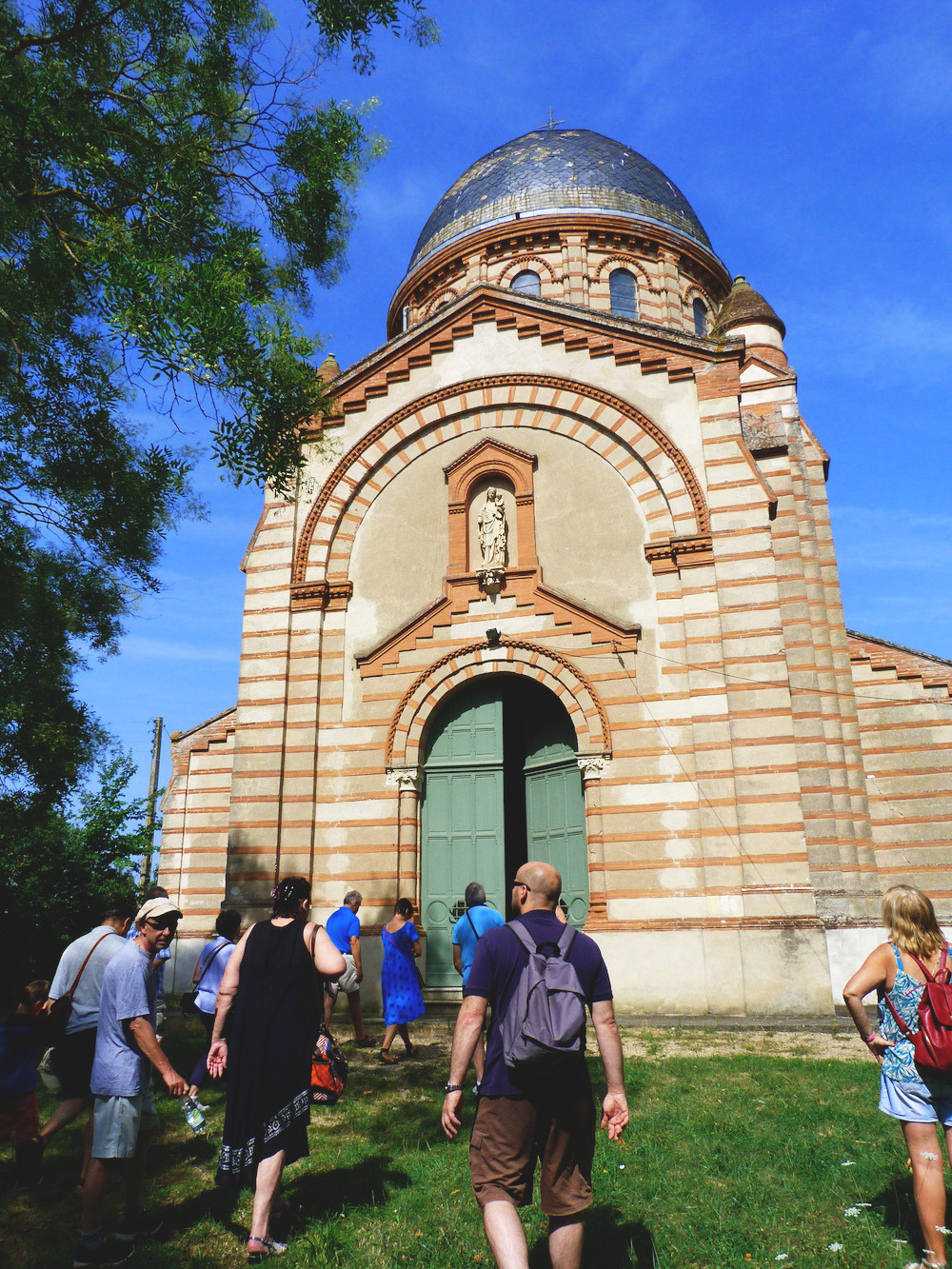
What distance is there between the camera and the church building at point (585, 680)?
12109mm

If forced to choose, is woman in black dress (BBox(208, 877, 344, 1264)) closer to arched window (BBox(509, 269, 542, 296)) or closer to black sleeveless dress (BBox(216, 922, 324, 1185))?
black sleeveless dress (BBox(216, 922, 324, 1185))

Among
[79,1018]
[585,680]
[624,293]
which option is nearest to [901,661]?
[585,680]

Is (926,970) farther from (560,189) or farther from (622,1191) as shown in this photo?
(560,189)

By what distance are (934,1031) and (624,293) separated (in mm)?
21291

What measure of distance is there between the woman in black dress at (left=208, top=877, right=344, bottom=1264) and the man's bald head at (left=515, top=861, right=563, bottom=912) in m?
1.27

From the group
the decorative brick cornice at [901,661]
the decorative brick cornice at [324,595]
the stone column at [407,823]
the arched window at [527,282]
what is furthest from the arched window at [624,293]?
the stone column at [407,823]

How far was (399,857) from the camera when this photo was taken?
13.4 metres

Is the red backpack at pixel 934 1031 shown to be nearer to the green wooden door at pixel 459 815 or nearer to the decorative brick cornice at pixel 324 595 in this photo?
the green wooden door at pixel 459 815

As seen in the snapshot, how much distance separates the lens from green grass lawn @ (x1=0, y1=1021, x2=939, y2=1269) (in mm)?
4703

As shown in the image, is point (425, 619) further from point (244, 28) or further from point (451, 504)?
point (244, 28)

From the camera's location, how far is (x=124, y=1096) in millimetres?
4891

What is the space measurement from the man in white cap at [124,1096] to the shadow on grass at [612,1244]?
203cm

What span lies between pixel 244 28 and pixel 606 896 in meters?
11.6

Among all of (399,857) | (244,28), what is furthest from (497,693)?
(244,28)
